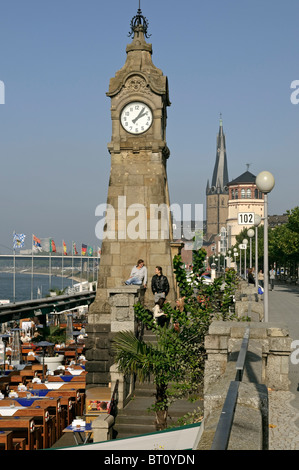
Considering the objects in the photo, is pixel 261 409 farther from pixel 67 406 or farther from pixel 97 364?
pixel 97 364

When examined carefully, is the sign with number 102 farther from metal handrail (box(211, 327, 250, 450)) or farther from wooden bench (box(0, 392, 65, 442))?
metal handrail (box(211, 327, 250, 450))

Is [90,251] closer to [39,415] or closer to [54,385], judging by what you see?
[54,385]

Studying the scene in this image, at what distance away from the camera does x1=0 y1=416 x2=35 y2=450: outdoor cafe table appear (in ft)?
42.3

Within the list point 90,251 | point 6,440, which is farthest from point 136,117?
point 90,251

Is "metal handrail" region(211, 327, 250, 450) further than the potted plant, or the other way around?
the potted plant

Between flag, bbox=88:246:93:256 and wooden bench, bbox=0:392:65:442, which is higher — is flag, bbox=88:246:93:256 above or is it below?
above

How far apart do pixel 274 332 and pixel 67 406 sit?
29.6 ft

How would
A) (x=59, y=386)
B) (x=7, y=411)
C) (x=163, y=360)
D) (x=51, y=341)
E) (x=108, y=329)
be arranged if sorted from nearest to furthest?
(x=163, y=360)
(x=7, y=411)
(x=59, y=386)
(x=108, y=329)
(x=51, y=341)

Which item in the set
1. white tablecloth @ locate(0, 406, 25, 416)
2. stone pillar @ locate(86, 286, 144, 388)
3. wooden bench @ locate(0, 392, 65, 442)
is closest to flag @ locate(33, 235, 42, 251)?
stone pillar @ locate(86, 286, 144, 388)

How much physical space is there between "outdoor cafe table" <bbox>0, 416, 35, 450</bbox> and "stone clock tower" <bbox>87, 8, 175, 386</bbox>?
7701 millimetres

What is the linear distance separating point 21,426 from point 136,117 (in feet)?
37.5

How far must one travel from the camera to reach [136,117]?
21031 millimetres

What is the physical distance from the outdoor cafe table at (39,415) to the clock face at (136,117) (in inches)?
398
